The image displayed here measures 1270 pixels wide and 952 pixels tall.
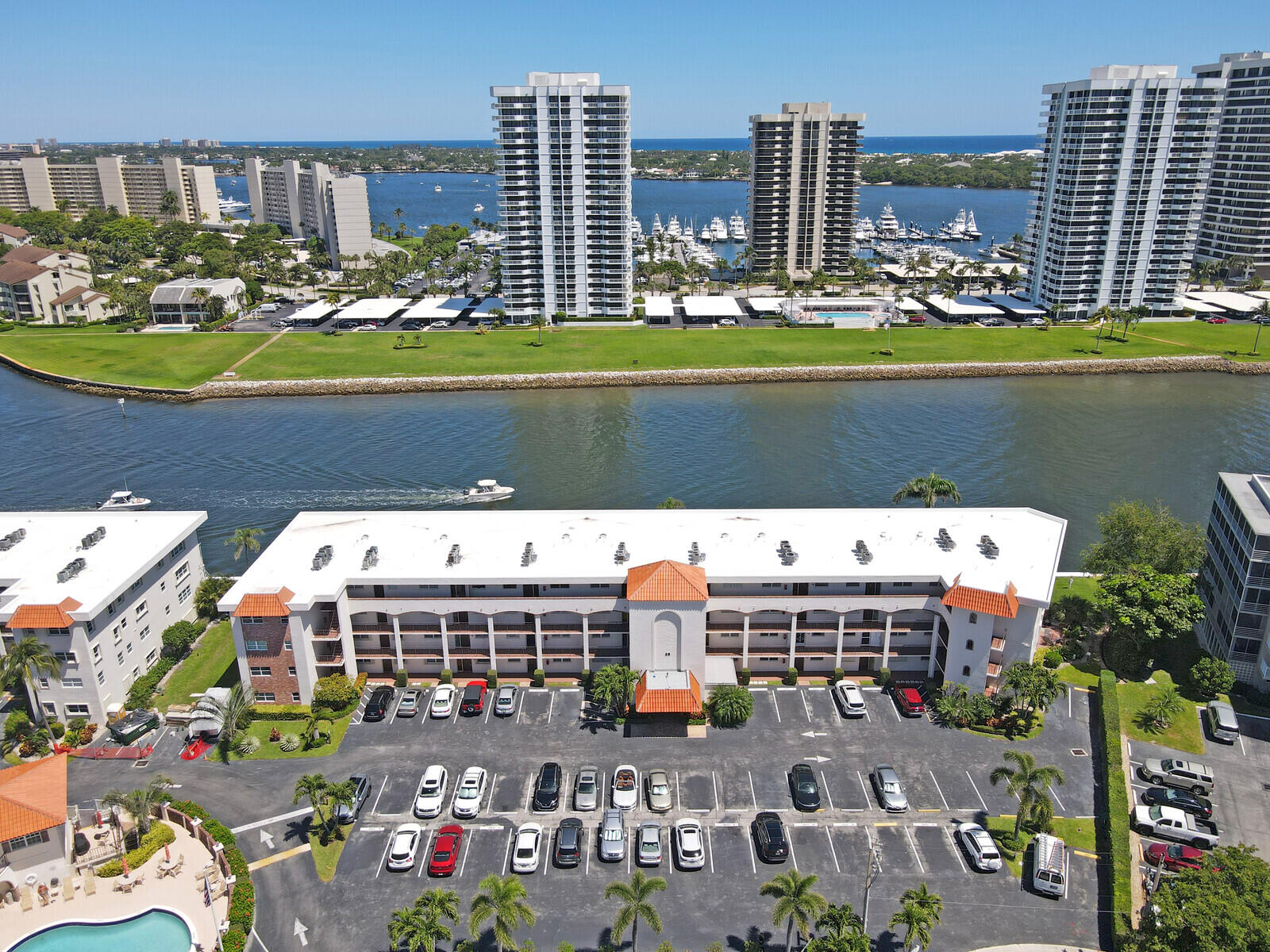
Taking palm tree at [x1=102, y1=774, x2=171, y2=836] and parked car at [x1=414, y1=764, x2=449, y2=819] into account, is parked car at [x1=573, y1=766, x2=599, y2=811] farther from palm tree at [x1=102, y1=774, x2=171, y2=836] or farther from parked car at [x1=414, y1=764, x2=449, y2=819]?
palm tree at [x1=102, y1=774, x2=171, y2=836]

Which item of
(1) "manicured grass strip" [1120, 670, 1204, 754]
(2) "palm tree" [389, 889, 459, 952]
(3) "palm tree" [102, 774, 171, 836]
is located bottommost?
(1) "manicured grass strip" [1120, 670, 1204, 754]

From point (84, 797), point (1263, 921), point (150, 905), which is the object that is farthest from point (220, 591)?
point (1263, 921)

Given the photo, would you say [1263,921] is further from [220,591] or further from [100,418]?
[100,418]

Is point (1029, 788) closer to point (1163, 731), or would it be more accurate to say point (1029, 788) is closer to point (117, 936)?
point (1163, 731)

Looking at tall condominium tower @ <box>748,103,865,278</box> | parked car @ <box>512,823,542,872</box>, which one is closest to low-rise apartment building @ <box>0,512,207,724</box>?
parked car @ <box>512,823,542,872</box>

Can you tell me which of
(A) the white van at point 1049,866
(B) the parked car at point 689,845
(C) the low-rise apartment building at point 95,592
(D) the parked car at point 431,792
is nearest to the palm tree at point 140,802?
(C) the low-rise apartment building at point 95,592

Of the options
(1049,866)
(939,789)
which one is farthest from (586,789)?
(1049,866)

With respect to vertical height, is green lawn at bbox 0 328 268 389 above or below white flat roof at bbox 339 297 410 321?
below
